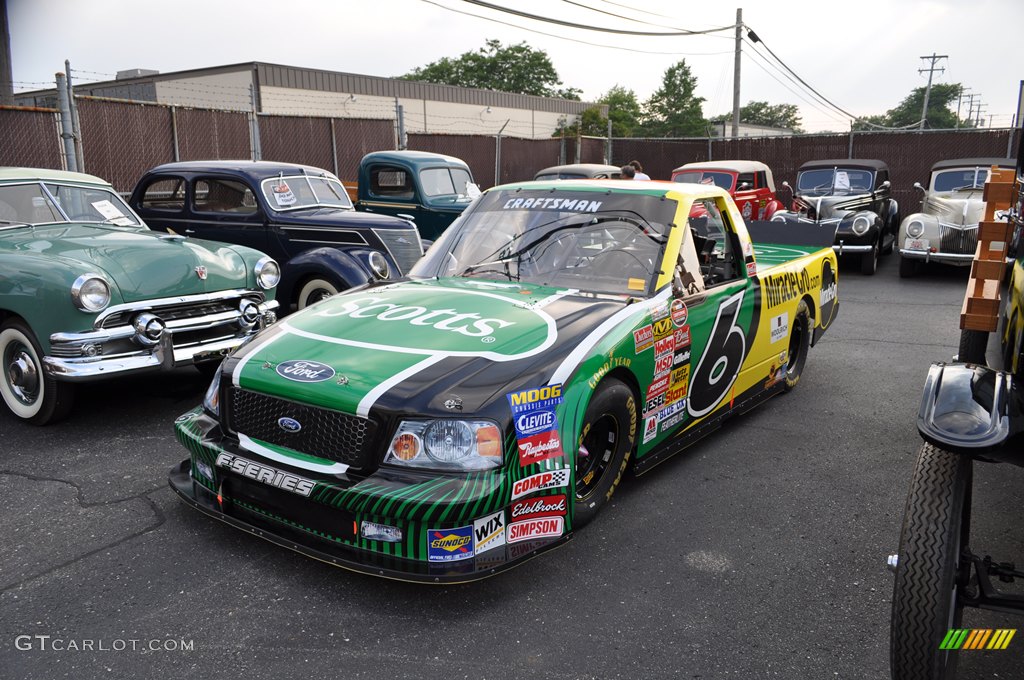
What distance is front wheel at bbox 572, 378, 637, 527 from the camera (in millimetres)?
3617

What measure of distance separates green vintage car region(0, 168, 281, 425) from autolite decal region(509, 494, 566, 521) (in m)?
3.24

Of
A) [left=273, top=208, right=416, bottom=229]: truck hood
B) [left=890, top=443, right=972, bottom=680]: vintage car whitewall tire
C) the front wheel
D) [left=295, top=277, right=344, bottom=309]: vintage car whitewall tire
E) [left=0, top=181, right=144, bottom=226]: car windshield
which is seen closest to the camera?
[left=890, top=443, right=972, bottom=680]: vintage car whitewall tire

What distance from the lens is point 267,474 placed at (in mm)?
3303

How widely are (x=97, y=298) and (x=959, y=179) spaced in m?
14.9

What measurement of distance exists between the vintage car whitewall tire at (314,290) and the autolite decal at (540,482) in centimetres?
494

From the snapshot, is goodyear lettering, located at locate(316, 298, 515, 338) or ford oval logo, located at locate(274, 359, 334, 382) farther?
goodyear lettering, located at locate(316, 298, 515, 338)

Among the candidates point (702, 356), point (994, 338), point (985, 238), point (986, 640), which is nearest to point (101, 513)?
point (702, 356)

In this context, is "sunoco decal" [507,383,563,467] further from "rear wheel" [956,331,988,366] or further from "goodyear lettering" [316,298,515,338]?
"rear wheel" [956,331,988,366]

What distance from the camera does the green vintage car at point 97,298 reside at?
5047mm

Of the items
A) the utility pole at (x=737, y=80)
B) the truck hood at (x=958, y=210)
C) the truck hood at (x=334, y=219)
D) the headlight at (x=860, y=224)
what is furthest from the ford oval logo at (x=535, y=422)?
the utility pole at (x=737, y=80)

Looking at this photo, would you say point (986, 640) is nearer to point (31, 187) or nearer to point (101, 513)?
point (101, 513)

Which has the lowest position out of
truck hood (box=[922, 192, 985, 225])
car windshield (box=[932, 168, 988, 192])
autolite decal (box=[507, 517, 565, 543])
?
autolite decal (box=[507, 517, 565, 543])

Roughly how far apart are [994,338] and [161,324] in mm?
8273

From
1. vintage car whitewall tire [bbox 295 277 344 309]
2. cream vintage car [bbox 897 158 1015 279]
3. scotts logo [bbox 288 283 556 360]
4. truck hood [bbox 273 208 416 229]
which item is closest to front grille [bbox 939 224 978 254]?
cream vintage car [bbox 897 158 1015 279]
